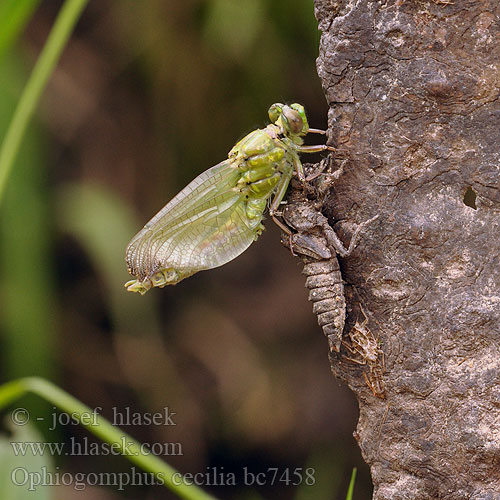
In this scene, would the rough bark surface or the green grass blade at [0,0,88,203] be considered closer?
the rough bark surface

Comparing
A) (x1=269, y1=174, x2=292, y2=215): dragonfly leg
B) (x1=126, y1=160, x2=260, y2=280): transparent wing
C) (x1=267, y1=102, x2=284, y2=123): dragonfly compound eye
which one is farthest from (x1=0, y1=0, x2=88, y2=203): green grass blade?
(x1=269, y1=174, x2=292, y2=215): dragonfly leg

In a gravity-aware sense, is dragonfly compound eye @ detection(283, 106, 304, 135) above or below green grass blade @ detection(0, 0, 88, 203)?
below

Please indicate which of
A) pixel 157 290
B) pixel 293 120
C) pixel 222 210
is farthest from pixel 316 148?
pixel 157 290

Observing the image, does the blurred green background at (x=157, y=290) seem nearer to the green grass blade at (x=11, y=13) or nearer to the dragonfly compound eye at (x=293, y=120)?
the green grass blade at (x=11, y=13)

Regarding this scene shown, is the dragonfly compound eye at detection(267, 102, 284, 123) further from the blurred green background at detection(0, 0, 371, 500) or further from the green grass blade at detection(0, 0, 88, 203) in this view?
the blurred green background at detection(0, 0, 371, 500)

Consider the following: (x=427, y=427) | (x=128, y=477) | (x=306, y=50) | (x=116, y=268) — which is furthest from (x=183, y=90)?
(x=427, y=427)

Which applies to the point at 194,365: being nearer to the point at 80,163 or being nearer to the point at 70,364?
the point at 70,364
